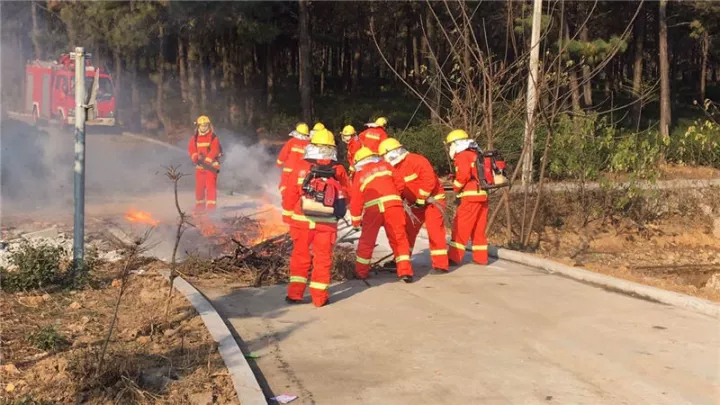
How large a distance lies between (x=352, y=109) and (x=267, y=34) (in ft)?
29.7

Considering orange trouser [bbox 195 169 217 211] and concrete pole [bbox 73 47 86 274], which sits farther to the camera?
orange trouser [bbox 195 169 217 211]

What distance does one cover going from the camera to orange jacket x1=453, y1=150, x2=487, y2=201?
10.0 meters

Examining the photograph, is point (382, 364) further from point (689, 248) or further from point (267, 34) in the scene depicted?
point (267, 34)

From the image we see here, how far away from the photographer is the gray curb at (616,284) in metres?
7.93

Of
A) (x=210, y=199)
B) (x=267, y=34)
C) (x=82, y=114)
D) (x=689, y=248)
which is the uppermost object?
(x=267, y=34)

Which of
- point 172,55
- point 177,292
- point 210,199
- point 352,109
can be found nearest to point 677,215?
point 210,199

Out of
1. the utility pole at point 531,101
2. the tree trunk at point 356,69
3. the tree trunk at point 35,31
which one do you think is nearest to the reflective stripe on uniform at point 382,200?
the utility pole at point 531,101

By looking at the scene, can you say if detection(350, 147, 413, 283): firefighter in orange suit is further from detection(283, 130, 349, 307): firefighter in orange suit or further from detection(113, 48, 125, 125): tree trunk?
detection(113, 48, 125, 125): tree trunk

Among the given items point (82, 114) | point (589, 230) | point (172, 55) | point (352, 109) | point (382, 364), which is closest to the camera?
point (382, 364)

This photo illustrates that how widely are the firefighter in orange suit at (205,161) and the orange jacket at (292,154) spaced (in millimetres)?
2227

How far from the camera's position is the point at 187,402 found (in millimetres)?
5293

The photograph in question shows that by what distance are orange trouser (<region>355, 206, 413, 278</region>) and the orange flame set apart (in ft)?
16.4

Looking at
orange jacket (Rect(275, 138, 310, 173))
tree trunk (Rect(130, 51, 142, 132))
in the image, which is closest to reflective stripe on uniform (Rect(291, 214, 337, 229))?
orange jacket (Rect(275, 138, 310, 173))

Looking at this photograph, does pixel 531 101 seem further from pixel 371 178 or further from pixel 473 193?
pixel 371 178
